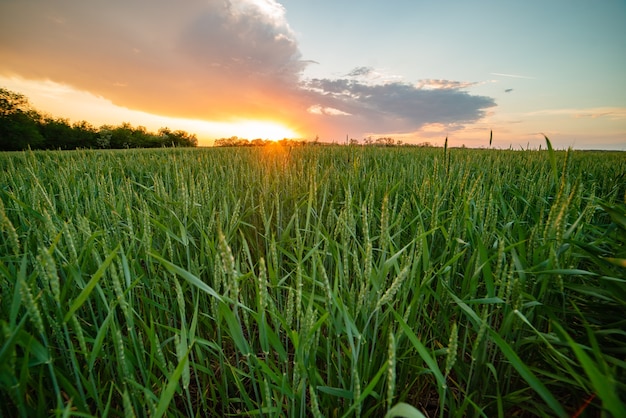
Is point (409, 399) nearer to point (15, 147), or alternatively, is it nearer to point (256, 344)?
point (256, 344)

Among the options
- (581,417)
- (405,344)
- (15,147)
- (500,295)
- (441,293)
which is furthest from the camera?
(15,147)

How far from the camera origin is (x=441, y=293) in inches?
51.6

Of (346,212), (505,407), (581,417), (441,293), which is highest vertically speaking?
(346,212)

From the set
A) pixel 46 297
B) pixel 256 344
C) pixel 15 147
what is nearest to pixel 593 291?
pixel 256 344

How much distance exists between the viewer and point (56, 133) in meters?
46.1

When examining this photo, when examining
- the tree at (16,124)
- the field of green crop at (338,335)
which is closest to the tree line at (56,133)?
the tree at (16,124)

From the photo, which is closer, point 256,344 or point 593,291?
point 593,291

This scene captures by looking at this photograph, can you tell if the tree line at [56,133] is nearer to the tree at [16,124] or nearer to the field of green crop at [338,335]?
the tree at [16,124]

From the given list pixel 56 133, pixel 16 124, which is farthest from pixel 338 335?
pixel 56 133

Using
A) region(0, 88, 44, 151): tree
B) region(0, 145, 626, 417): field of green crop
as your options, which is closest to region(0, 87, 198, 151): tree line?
region(0, 88, 44, 151): tree

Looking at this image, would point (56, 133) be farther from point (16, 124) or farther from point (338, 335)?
point (338, 335)

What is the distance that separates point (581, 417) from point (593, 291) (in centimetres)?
44

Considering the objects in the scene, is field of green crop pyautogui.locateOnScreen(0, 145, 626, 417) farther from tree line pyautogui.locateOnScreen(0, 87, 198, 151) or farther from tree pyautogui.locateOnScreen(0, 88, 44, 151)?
tree pyautogui.locateOnScreen(0, 88, 44, 151)

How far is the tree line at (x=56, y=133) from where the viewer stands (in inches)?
1416
